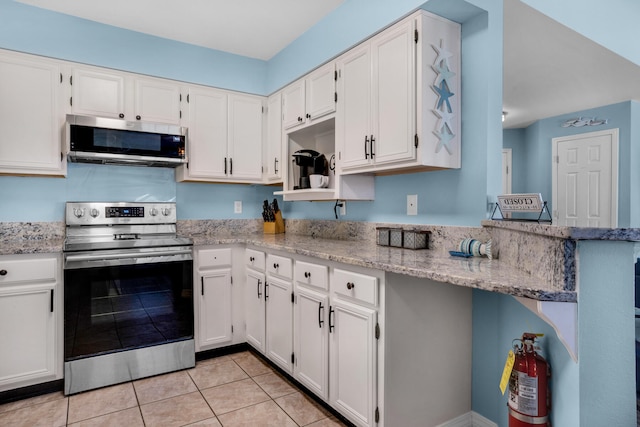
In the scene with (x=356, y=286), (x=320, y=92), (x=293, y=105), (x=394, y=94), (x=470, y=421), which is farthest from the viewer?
(x=293, y=105)

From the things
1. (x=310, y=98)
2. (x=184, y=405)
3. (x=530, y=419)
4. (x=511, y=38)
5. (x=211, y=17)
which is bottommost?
(x=184, y=405)

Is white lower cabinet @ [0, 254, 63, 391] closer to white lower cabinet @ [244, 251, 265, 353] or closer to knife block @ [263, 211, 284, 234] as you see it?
white lower cabinet @ [244, 251, 265, 353]

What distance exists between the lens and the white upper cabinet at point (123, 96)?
9.04 feet

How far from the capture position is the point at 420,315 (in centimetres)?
177

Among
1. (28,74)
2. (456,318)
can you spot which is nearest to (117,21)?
(28,74)

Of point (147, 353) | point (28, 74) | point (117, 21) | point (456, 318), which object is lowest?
point (147, 353)

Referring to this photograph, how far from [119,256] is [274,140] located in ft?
5.17

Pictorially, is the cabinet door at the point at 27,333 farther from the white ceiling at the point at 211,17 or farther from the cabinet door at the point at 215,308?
the white ceiling at the point at 211,17

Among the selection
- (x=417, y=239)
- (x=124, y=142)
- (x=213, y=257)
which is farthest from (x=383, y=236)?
(x=124, y=142)

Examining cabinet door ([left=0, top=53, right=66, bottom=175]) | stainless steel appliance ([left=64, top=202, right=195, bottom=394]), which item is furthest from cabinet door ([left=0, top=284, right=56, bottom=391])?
cabinet door ([left=0, top=53, right=66, bottom=175])

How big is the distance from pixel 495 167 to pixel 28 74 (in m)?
3.05

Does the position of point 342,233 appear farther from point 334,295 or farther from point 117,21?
point 117,21

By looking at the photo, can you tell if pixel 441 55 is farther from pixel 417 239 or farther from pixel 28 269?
pixel 28 269

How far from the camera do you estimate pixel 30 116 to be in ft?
8.46
